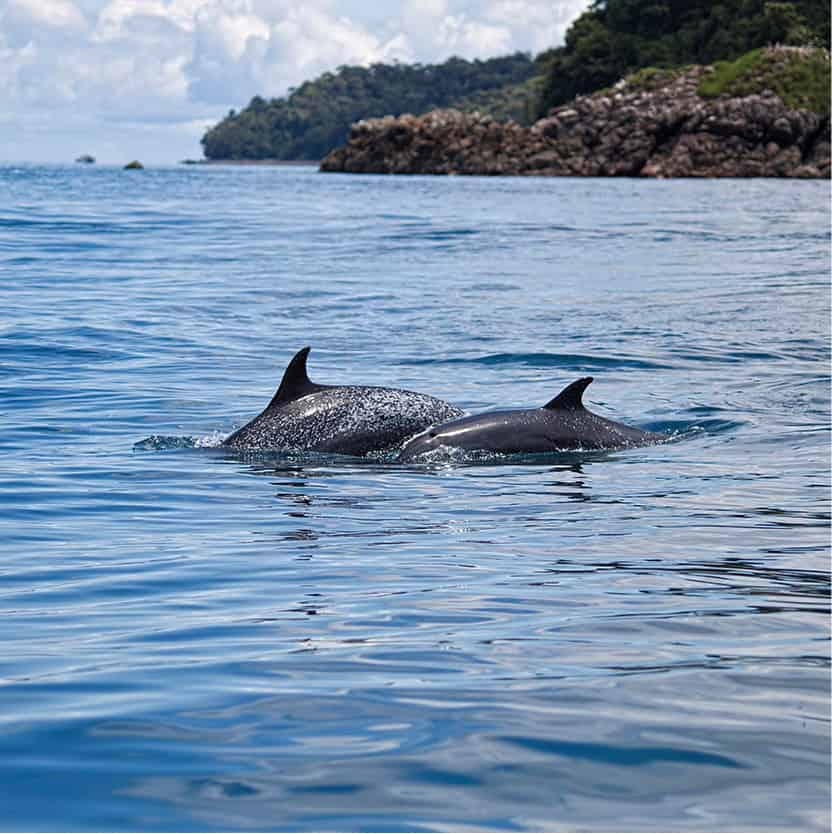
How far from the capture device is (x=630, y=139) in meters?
94.6

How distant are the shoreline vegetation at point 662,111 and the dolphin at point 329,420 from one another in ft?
266

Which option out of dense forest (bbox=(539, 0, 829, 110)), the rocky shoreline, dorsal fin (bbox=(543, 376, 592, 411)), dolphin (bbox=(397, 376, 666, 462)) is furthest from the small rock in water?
dense forest (bbox=(539, 0, 829, 110))

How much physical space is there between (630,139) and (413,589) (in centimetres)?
9141

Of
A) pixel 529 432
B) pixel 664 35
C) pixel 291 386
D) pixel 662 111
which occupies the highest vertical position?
pixel 664 35

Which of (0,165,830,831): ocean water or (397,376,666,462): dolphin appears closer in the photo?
(0,165,830,831): ocean water

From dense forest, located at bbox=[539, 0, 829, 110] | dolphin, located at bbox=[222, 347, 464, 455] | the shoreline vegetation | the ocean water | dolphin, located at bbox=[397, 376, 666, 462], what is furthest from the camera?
dense forest, located at bbox=[539, 0, 829, 110]

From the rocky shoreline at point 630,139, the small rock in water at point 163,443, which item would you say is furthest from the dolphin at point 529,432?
the rocky shoreline at point 630,139

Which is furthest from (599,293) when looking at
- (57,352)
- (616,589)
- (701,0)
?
(701,0)

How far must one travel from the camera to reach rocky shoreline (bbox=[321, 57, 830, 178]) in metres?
91.3

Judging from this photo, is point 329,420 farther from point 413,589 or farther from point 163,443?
point 413,589

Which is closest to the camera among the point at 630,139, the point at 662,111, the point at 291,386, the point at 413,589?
the point at 413,589

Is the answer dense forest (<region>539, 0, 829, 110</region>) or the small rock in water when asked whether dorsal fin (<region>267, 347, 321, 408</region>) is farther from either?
dense forest (<region>539, 0, 829, 110</region>)

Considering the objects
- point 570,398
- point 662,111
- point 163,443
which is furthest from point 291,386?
point 662,111

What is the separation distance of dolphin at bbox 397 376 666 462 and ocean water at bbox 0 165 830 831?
23 cm
